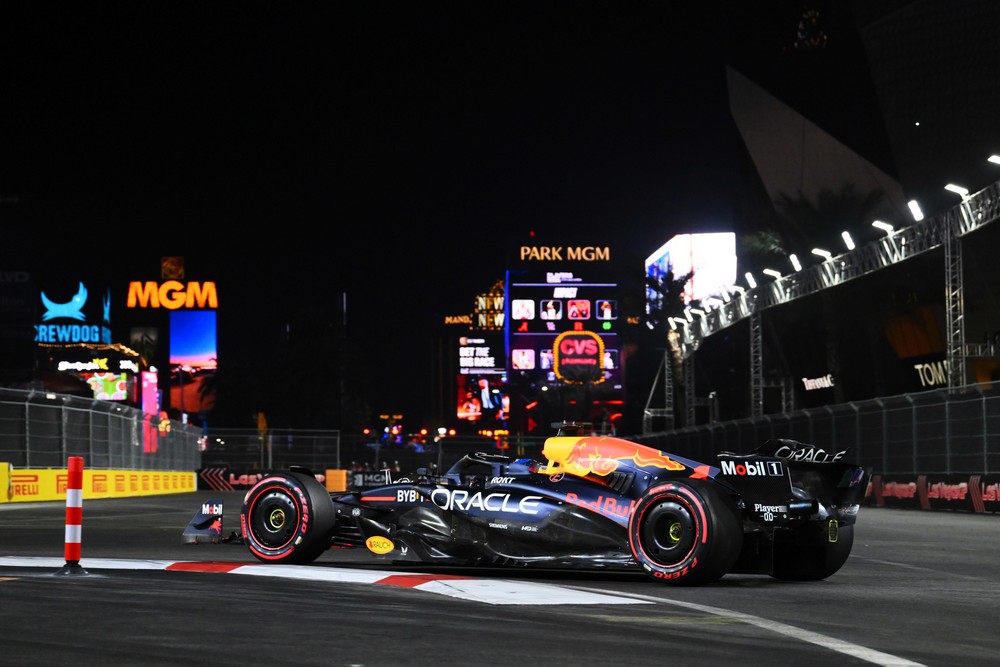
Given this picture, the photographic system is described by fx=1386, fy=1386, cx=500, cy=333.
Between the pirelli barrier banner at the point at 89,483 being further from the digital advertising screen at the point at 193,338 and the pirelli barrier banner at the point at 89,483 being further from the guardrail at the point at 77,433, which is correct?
Answer: the digital advertising screen at the point at 193,338

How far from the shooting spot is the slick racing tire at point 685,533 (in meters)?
9.58

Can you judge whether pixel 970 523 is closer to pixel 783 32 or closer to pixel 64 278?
pixel 783 32

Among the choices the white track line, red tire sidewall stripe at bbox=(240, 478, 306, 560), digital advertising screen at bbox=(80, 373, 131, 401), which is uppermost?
digital advertising screen at bbox=(80, 373, 131, 401)

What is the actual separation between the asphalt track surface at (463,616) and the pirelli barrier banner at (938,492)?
51.7ft

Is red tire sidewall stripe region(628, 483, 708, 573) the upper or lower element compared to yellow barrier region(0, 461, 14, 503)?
upper

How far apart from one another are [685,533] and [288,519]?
342 centimetres

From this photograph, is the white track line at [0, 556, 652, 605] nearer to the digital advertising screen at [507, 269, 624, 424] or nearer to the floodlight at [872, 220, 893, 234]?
the floodlight at [872, 220, 893, 234]

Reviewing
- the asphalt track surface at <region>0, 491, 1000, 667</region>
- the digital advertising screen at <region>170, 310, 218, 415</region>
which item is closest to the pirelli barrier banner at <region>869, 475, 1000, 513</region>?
the asphalt track surface at <region>0, 491, 1000, 667</region>

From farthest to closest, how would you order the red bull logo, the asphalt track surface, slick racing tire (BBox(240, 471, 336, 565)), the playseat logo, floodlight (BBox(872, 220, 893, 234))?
floodlight (BBox(872, 220, 893, 234)), slick racing tire (BBox(240, 471, 336, 565)), the playseat logo, the red bull logo, the asphalt track surface

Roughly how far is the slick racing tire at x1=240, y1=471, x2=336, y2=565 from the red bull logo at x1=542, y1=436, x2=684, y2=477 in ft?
6.27

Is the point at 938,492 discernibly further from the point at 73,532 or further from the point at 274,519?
the point at 73,532

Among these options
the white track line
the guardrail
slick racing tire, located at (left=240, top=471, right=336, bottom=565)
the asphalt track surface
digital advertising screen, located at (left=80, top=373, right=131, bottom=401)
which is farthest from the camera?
digital advertising screen, located at (left=80, top=373, right=131, bottom=401)

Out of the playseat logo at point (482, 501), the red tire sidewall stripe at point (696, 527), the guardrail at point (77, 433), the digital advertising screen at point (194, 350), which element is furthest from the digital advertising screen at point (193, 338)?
the red tire sidewall stripe at point (696, 527)

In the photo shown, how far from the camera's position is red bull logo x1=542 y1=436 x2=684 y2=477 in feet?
34.4
